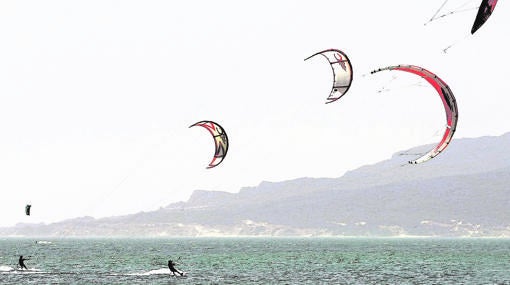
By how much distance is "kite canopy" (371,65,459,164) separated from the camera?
43.2 meters

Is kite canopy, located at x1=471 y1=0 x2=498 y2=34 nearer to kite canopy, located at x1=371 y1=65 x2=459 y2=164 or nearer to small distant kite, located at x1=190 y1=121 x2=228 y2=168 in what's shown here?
kite canopy, located at x1=371 y1=65 x2=459 y2=164

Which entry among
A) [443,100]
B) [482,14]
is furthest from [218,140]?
[482,14]

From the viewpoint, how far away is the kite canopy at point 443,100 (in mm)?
43219

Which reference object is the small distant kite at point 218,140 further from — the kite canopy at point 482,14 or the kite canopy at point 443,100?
the kite canopy at point 482,14

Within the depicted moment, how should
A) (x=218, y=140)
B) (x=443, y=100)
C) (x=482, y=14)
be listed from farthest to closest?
(x=218, y=140) → (x=443, y=100) → (x=482, y=14)

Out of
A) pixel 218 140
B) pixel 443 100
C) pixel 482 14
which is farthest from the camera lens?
pixel 218 140

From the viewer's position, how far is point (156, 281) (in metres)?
64.9

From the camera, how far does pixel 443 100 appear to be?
45125mm

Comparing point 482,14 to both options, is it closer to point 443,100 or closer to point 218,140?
point 443,100

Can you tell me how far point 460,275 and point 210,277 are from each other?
77.0 feet

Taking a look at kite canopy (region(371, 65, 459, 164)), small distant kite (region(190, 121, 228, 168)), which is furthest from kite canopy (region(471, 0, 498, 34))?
small distant kite (region(190, 121, 228, 168))

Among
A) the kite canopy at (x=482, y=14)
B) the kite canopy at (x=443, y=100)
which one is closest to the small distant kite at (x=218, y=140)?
the kite canopy at (x=443, y=100)

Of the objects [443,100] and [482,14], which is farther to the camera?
[443,100]

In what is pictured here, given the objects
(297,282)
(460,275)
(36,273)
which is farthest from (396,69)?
(36,273)
